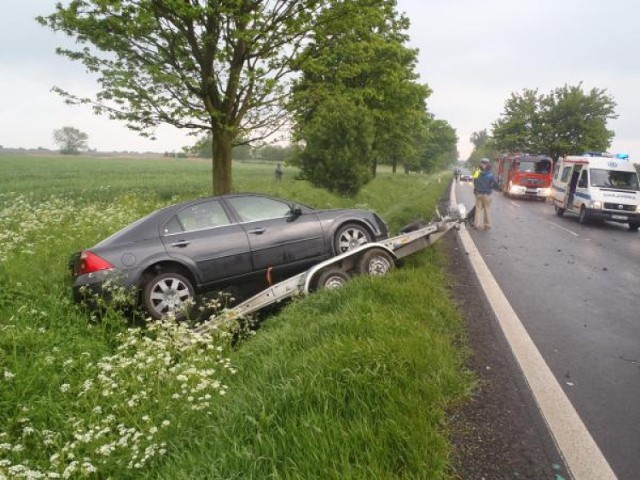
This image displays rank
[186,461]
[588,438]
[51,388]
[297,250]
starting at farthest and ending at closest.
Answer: [297,250] < [51,388] < [588,438] < [186,461]

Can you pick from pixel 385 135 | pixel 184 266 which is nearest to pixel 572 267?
pixel 184 266

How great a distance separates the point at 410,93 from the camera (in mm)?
24719

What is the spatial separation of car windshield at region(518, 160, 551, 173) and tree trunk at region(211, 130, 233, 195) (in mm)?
18328

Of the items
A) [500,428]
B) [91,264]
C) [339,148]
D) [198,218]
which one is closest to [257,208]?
[198,218]

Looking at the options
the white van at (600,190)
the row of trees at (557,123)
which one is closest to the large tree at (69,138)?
the row of trees at (557,123)

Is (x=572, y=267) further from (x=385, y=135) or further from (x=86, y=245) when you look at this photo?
(x=385, y=135)

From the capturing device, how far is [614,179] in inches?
544

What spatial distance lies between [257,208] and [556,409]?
442 centimetres

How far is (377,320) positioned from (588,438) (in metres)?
1.71

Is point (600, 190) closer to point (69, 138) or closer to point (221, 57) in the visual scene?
point (221, 57)

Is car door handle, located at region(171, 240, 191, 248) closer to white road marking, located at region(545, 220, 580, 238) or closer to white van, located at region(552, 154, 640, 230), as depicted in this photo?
white road marking, located at region(545, 220, 580, 238)

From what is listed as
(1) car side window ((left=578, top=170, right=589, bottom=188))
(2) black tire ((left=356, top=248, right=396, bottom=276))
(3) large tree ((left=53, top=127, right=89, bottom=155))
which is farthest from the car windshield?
(3) large tree ((left=53, top=127, right=89, bottom=155))

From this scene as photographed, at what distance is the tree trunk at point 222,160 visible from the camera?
1213cm

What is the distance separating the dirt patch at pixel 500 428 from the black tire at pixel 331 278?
1835 mm
